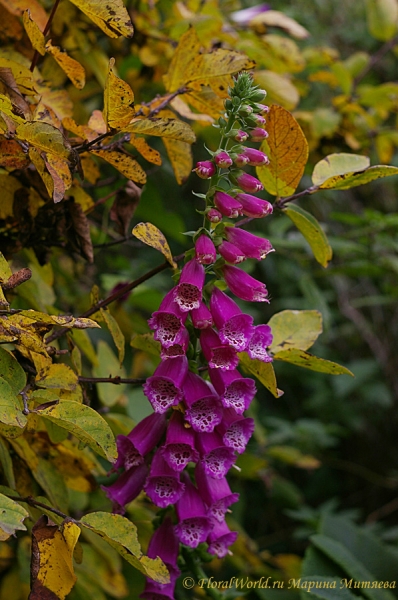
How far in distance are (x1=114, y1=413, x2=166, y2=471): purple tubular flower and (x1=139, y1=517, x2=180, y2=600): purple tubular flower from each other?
9 centimetres

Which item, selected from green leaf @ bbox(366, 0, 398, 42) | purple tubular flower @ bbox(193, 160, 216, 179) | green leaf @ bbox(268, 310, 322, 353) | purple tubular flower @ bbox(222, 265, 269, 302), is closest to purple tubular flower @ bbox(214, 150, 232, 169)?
purple tubular flower @ bbox(193, 160, 216, 179)

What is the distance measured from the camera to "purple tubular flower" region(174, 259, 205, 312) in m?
0.57

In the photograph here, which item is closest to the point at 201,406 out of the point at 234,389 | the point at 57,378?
the point at 234,389

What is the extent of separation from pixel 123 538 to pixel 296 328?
321 mm

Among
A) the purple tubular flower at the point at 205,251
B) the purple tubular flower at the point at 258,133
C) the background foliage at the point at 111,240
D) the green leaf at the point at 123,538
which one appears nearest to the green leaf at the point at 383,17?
the background foliage at the point at 111,240

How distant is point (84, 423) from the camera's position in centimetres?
51

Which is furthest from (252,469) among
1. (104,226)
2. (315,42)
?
(315,42)

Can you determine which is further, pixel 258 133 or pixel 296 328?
pixel 296 328

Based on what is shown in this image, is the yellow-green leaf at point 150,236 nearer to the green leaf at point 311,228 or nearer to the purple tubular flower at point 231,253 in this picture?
the purple tubular flower at point 231,253

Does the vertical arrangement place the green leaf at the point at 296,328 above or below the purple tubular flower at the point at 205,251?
below

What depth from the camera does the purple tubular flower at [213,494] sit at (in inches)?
24.4

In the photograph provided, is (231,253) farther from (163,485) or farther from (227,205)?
(163,485)

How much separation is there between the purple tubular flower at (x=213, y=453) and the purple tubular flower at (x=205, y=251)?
183 millimetres

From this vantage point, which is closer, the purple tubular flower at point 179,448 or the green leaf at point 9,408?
the green leaf at point 9,408
